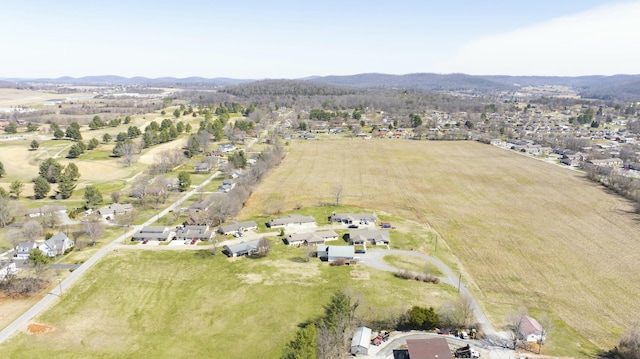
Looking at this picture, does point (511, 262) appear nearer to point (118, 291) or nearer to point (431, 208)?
point (431, 208)

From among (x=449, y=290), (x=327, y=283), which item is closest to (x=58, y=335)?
(x=327, y=283)

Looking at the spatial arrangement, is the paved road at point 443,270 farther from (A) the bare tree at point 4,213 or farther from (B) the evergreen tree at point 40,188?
(B) the evergreen tree at point 40,188

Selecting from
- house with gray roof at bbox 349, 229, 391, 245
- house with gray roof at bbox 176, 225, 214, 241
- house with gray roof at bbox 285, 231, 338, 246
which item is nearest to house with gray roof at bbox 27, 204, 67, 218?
house with gray roof at bbox 176, 225, 214, 241

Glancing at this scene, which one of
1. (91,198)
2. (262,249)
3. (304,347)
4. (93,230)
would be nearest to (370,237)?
(262,249)

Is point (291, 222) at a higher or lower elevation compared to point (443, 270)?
higher

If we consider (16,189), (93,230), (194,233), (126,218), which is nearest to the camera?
(93,230)

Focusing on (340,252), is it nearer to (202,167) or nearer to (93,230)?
(93,230)

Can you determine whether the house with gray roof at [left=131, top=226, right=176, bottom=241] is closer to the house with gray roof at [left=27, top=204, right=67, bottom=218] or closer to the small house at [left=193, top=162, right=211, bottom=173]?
the house with gray roof at [left=27, top=204, right=67, bottom=218]
